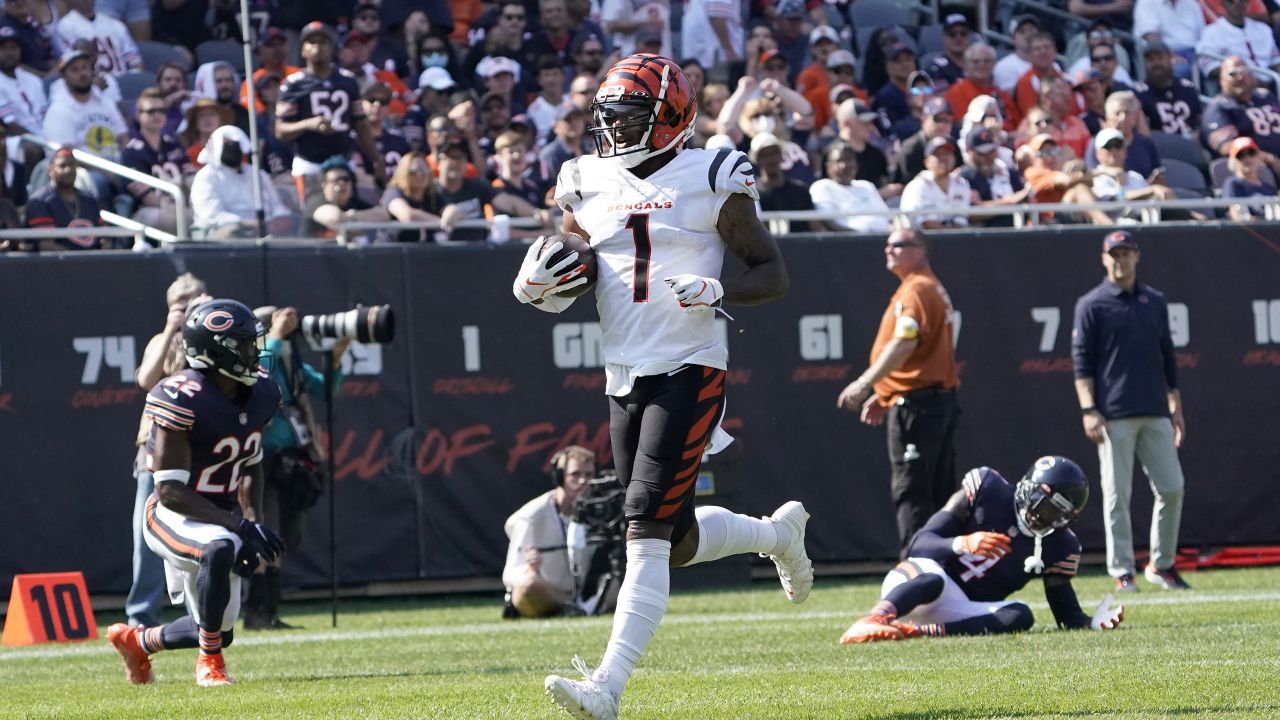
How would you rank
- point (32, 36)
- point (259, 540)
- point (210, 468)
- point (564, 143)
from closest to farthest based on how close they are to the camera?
point (259, 540) → point (210, 468) → point (564, 143) → point (32, 36)

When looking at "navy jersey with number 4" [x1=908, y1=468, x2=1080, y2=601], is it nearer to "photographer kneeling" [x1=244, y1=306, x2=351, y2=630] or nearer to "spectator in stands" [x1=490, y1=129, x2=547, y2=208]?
"photographer kneeling" [x1=244, y1=306, x2=351, y2=630]

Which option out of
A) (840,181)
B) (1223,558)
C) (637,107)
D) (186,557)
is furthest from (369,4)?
(637,107)

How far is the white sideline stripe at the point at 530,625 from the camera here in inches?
365

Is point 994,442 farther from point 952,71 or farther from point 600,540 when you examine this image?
point 952,71

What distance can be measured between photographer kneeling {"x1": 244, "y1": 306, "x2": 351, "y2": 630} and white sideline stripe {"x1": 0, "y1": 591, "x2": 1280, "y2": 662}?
338 mm

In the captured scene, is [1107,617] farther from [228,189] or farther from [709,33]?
[709,33]

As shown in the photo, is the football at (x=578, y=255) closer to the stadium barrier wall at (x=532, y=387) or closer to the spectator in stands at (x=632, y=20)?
the stadium barrier wall at (x=532, y=387)

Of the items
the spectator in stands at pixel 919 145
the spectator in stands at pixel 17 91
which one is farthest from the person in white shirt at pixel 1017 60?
the spectator in stands at pixel 17 91

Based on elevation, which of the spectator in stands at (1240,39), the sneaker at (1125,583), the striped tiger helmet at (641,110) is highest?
the spectator in stands at (1240,39)

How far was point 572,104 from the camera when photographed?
14.1 m

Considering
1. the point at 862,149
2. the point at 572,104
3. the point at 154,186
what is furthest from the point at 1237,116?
the point at 154,186

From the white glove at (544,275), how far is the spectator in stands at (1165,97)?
11.1m

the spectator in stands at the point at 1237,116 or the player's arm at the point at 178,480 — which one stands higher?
the spectator in stands at the point at 1237,116

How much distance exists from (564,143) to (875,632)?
652cm
